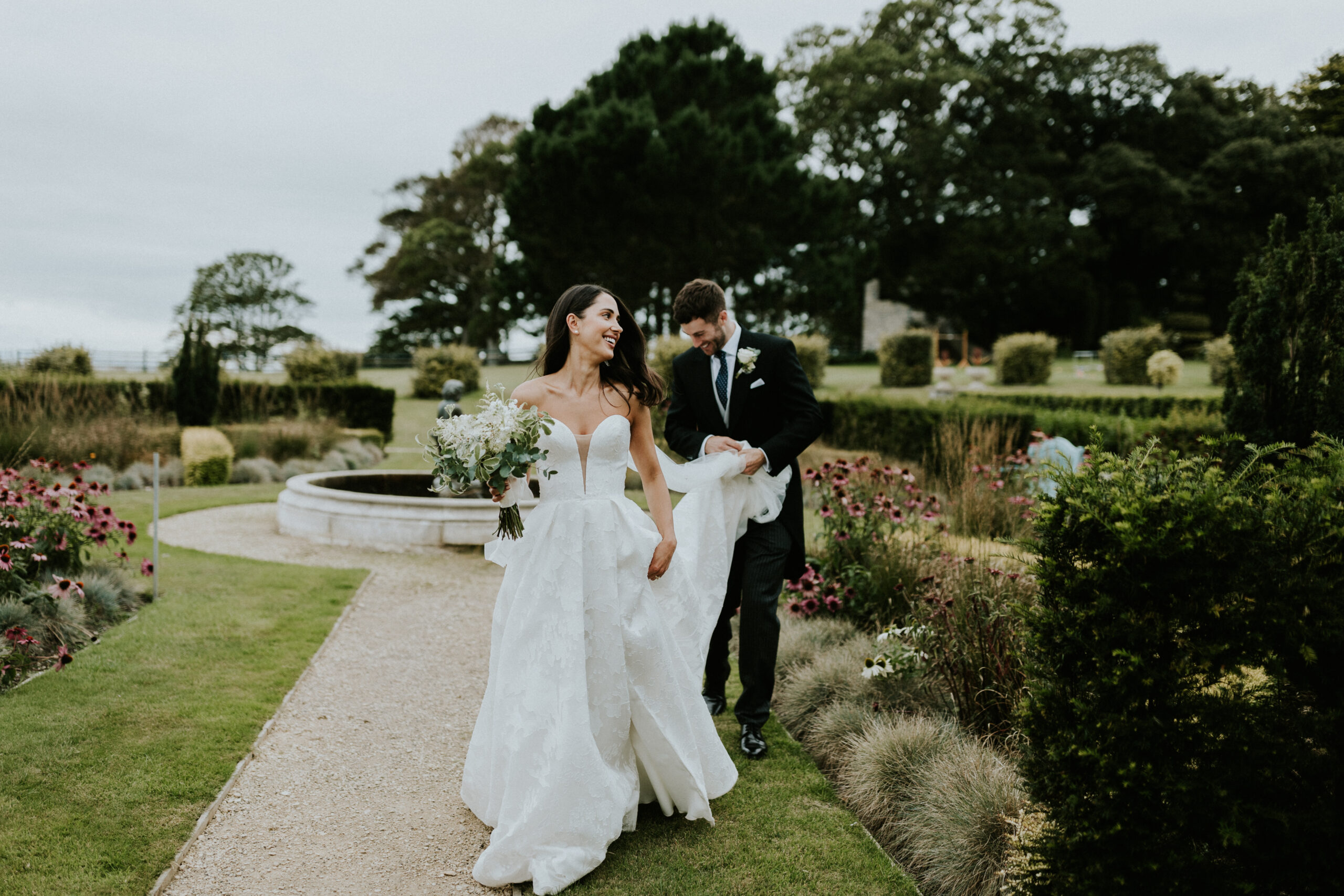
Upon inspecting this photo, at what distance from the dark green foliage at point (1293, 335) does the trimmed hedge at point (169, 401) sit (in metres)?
14.4

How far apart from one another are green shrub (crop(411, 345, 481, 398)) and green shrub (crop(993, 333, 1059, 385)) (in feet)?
53.6

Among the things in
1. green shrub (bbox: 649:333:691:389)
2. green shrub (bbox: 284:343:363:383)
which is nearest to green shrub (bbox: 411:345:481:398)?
green shrub (bbox: 284:343:363:383)

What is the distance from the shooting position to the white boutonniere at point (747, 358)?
13.7ft

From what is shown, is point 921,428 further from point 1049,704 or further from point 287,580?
point 1049,704

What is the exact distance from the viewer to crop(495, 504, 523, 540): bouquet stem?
322cm

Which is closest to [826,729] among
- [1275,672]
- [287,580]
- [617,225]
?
[1275,672]

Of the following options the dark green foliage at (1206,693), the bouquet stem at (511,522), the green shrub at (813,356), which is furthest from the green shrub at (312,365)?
the dark green foliage at (1206,693)

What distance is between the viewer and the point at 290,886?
2.90m

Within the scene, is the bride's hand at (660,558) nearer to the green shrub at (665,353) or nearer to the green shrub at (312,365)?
the green shrub at (665,353)

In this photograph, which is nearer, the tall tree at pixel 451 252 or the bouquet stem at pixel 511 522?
the bouquet stem at pixel 511 522

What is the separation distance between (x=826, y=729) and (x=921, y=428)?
9.16m

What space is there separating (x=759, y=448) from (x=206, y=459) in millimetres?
12328

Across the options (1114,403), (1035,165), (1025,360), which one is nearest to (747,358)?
(1114,403)

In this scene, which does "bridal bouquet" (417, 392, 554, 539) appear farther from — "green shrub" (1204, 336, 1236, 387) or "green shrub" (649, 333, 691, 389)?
"green shrub" (1204, 336, 1236, 387)
